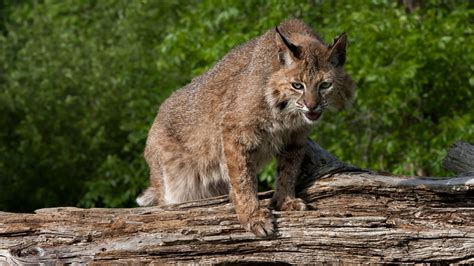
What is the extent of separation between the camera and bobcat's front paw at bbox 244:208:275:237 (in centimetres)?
747

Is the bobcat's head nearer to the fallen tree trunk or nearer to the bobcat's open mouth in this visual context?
the bobcat's open mouth

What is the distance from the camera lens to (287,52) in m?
7.62

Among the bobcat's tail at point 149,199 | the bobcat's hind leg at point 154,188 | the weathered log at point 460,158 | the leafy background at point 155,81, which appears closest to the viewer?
the weathered log at point 460,158

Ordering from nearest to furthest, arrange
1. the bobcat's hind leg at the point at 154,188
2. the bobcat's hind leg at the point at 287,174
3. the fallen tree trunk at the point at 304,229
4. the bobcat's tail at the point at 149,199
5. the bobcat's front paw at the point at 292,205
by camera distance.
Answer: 1. the fallen tree trunk at the point at 304,229
2. the bobcat's front paw at the point at 292,205
3. the bobcat's hind leg at the point at 287,174
4. the bobcat's hind leg at the point at 154,188
5. the bobcat's tail at the point at 149,199

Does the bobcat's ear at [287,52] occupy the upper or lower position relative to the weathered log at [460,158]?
upper

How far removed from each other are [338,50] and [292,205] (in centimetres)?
126

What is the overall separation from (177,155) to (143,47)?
11.2 m

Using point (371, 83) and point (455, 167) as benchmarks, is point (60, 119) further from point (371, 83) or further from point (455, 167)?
point (455, 167)

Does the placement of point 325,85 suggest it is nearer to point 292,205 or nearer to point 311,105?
point 311,105

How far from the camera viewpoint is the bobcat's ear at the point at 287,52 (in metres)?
7.53

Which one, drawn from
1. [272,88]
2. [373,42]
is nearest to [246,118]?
Answer: [272,88]

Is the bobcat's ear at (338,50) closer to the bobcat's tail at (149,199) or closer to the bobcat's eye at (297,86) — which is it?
the bobcat's eye at (297,86)

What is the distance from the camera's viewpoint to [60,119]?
61.2ft

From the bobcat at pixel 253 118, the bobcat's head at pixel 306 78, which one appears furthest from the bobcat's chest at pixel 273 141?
the bobcat's head at pixel 306 78
